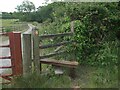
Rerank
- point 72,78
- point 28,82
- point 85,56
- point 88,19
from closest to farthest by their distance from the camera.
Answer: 1. point 28,82
2. point 72,78
3. point 85,56
4. point 88,19

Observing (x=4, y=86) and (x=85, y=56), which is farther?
(x=85, y=56)

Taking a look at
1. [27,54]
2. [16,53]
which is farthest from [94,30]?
[16,53]

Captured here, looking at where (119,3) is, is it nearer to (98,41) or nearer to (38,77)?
(98,41)

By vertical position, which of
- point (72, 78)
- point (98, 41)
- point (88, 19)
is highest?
point (88, 19)

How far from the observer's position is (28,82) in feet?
18.7

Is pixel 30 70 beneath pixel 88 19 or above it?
beneath

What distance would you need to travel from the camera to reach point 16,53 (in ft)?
20.8

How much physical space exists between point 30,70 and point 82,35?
11.0 ft

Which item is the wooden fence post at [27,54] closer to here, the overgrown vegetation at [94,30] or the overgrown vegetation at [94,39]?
the overgrown vegetation at [94,39]


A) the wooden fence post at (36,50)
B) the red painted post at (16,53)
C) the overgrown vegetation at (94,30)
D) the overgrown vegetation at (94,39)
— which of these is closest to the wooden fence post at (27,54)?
the red painted post at (16,53)

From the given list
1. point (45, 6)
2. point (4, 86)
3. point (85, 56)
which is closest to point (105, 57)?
point (85, 56)

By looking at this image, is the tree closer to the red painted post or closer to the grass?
the grass

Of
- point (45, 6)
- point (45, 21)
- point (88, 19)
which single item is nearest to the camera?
point (88, 19)

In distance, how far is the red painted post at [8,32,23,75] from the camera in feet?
20.6
